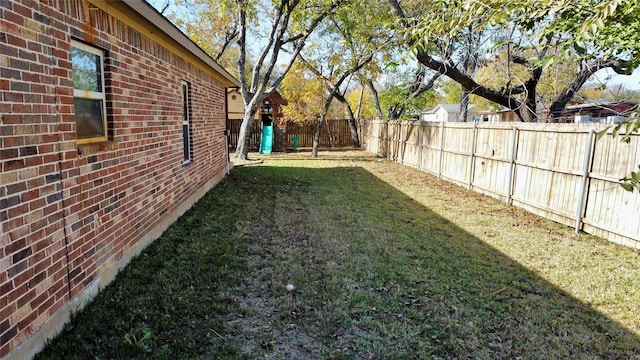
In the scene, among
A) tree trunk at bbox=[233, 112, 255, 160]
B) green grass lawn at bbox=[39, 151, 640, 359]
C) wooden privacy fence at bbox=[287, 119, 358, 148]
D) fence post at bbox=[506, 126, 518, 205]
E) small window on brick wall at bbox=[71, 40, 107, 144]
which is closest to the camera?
green grass lawn at bbox=[39, 151, 640, 359]

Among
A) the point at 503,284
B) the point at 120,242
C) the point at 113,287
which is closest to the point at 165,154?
the point at 120,242

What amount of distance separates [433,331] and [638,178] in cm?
197

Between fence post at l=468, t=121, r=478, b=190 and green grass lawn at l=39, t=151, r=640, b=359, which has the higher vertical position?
fence post at l=468, t=121, r=478, b=190

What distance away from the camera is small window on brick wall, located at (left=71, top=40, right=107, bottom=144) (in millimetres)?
3426

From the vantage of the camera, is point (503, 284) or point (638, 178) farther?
point (503, 284)

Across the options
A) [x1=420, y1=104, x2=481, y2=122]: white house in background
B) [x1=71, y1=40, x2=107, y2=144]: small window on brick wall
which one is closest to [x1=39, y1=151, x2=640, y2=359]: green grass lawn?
[x1=71, y1=40, x2=107, y2=144]: small window on brick wall

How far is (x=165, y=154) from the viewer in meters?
5.65

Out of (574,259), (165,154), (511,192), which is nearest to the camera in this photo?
(574,259)

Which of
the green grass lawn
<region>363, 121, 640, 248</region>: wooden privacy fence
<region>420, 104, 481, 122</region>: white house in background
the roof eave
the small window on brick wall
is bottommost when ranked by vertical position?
the green grass lawn

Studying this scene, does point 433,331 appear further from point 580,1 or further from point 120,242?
point 120,242

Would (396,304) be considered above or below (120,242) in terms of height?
below

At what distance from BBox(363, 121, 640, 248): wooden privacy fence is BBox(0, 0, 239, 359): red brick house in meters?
5.91

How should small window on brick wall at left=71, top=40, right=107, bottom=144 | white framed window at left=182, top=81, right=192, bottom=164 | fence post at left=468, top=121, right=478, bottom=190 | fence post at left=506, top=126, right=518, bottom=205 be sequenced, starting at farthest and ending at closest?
fence post at left=468, top=121, right=478, bottom=190
fence post at left=506, top=126, right=518, bottom=205
white framed window at left=182, top=81, right=192, bottom=164
small window on brick wall at left=71, top=40, right=107, bottom=144

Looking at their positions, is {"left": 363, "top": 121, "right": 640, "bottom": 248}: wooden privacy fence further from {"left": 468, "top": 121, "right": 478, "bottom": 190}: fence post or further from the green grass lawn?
the green grass lawn
